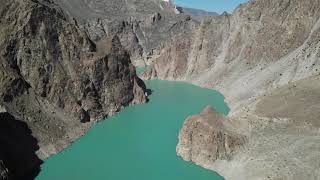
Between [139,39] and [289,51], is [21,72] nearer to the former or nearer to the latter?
[289,51]

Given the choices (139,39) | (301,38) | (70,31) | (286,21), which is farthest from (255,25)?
(139,39)

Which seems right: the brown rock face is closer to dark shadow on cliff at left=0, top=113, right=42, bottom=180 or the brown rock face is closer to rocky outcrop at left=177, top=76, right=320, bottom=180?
rocky outcrop at left=177, top=76, right=320, bottom=180

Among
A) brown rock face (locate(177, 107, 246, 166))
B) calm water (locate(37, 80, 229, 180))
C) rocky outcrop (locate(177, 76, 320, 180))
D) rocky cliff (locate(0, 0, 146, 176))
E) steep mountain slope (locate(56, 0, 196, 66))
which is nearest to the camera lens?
rocky outcrop (locate(177, 76, 320, 180))

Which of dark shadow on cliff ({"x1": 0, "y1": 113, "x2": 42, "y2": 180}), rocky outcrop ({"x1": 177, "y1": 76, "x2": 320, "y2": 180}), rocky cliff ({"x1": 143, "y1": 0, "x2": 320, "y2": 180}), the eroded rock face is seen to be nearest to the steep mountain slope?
rocky cliff ({"x1": 143, "y1": 0, "x2": 320, "y2": 180})

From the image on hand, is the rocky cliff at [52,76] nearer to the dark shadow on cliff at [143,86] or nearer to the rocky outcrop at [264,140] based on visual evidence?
the dark shadow on cliff at [143,86]

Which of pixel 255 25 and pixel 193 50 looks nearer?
pixel 255 25

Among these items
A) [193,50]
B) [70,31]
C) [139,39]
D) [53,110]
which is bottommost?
[139,39]

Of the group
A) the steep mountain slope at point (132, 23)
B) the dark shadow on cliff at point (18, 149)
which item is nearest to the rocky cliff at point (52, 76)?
the dark shadow on cliff at point (18, 149)

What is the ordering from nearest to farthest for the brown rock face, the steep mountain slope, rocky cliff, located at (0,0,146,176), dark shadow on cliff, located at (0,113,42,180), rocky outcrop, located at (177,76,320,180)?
rocky outcrop, located at (177,76,320,180)
dark shadow on cliff, located at (0,113,42,180)
the brown rock face
rocky cliff, located at (0,0,146,176)
the steep mountain slope
